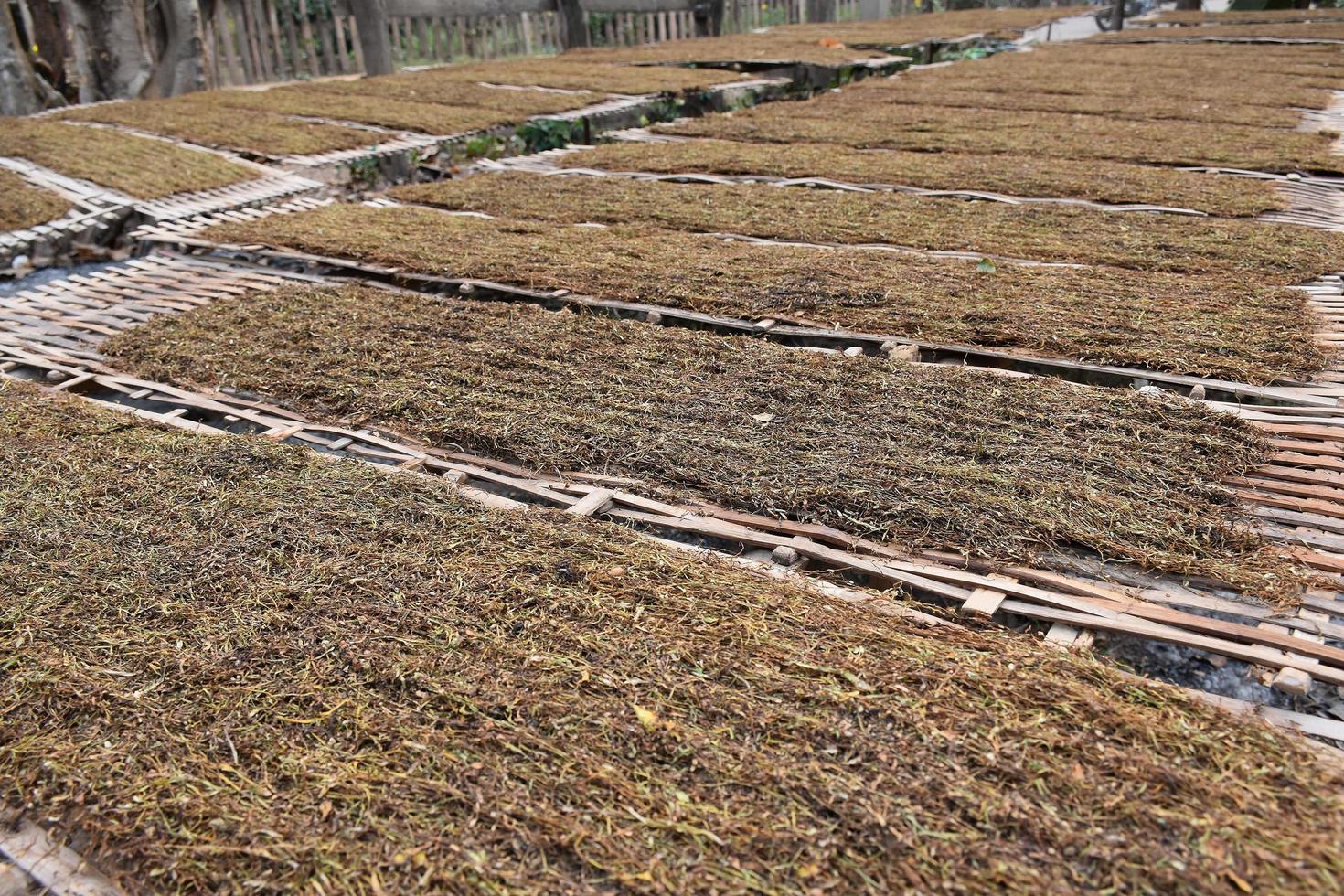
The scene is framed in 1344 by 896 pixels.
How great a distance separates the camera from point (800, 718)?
1.69m

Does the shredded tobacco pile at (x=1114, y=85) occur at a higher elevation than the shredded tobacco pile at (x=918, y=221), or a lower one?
higher

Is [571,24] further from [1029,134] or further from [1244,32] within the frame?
[1244,32]

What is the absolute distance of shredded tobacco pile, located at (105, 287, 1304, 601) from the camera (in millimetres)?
2332

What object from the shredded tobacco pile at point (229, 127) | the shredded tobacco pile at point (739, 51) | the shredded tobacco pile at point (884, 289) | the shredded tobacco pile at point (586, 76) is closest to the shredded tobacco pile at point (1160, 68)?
the shredded tobacco pile at point (739, 51)

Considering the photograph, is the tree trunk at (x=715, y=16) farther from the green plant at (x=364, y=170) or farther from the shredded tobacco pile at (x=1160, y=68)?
the green plant at (x=364, y=170)

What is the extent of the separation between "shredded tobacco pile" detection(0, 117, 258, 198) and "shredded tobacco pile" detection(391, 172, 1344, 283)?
1.15 m

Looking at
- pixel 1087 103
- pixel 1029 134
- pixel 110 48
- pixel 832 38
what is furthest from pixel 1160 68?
pixel 110 48

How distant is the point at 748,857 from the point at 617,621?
0.62 meters

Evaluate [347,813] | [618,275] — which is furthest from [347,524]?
[618,275]

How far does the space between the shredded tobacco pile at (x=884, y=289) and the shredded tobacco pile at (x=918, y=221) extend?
0.24 metres

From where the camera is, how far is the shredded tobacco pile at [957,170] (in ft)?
16.9

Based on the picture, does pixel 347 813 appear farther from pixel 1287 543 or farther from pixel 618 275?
pixel 618 275

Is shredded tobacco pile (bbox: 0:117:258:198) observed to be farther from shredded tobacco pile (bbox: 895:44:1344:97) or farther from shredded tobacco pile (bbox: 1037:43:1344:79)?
shredded tobacco pile (bbox: 1037:43:1344:79)

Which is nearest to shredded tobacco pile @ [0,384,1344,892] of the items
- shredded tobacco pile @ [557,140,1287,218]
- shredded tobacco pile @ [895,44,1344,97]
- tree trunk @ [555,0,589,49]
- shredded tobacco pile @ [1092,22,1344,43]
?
shredded tobacco pile @ [557,140,1287,218]
